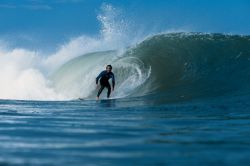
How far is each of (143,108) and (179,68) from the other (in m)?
8.27

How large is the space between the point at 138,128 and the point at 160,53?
47.8ft

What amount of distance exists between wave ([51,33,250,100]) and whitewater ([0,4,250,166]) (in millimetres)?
37

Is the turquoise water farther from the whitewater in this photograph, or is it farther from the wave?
the wave

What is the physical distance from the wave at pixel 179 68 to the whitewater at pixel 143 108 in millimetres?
37

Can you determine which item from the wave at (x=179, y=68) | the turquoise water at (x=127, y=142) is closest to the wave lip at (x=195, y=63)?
the wave at (x=179, y=68)

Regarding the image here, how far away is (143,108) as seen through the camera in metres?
10.7

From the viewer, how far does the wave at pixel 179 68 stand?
15.8 meters

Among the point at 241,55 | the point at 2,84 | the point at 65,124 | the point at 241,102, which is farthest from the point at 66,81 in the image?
the point at 65,124

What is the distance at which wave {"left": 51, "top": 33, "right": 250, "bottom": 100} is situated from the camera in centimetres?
1584

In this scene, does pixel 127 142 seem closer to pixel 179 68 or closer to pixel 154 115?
pixel 154 115

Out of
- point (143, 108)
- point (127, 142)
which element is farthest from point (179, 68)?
point (127, 142)

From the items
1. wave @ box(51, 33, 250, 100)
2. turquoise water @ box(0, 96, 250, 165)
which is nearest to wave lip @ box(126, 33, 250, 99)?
Answer: wave @ box(51, 33, 250, 100)

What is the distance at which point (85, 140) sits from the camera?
521cm

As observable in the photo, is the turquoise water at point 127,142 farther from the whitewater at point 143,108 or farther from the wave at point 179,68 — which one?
the wave at point 179,68
